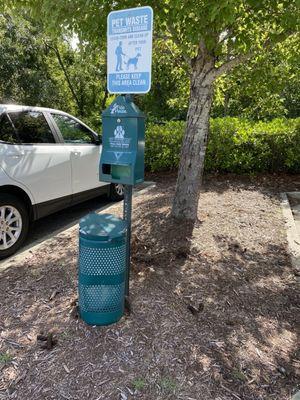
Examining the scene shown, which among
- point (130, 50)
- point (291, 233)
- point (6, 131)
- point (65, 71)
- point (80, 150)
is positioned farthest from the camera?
point (65, 71)

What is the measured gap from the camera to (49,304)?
329 cm

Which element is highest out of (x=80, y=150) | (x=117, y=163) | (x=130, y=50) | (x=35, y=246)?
(x=130, y=50)

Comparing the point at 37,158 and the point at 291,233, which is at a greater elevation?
the point at 37,158

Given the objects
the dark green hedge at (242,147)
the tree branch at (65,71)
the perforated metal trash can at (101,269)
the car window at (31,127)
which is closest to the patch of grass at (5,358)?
the perforated metal trash can at (101,269)

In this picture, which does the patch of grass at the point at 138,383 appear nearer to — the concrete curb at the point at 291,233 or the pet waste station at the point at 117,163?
the pet waste station at the point at 117,163

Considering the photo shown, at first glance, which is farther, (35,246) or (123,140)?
(35,246)

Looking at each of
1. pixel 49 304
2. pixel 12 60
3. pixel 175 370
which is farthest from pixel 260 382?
pixel 12 60

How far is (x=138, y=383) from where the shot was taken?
2.46 m

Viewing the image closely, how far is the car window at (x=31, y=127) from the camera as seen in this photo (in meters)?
4.50

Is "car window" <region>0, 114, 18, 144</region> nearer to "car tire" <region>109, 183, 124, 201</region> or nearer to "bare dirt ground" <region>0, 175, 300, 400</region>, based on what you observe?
"bare dirt ground" <region>0, 175, 300, 400</region>

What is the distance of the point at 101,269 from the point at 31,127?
2.64 m

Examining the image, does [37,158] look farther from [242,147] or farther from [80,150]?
[242,147]

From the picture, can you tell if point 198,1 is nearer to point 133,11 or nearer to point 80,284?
point 133,11

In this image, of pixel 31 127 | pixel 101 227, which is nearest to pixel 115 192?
pixel 31 127
